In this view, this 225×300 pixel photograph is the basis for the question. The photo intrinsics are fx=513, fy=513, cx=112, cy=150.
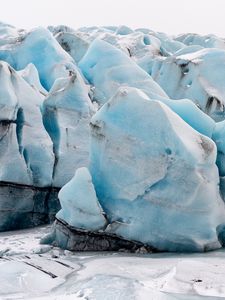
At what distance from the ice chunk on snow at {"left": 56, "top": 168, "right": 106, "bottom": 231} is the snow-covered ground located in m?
0.37

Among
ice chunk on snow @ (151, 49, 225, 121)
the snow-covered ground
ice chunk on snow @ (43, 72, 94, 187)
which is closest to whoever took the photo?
the snow-covered ground

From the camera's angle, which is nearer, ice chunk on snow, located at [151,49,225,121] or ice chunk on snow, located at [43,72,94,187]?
ice chunk on snow, located at [43,72,94,187]

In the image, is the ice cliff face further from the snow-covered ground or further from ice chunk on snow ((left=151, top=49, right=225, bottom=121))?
ice chunk on snow ((left=151, top=49, right=225, bottom=121))

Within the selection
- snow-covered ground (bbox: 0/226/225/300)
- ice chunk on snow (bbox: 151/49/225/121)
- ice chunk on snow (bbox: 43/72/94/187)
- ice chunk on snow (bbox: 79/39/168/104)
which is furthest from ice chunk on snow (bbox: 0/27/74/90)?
snow-covered ground (bbox: 0/226/225/300)

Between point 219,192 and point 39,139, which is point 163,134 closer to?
point 219,192

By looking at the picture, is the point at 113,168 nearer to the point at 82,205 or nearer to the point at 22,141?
the point at 82,205

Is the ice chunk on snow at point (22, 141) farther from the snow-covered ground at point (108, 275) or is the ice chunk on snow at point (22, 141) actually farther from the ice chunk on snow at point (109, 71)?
the ice chunk on snow at point (109, 71)

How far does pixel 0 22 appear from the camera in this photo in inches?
898

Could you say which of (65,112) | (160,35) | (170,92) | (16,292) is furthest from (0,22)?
(16,292)

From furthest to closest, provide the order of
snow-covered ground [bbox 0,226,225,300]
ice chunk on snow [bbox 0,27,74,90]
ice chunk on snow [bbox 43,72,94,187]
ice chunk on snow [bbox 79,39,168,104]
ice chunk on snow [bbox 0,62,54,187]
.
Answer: ice chunk on snow [bbox 0,27,74,90]
ice chunk on snow [bbox 79,39,168,104]
ice chunk on snow [bbox 43,72,94,187]
ice chunk on snow [bbox 0,62,54,187]
snow-covered ground [bbox 0,226,225,300]

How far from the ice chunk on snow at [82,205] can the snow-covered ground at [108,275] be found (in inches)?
14.7

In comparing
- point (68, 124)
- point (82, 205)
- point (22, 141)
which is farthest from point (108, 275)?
point (68, 124)

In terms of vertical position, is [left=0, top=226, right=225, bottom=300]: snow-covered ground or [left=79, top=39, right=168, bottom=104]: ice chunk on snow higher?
[left=79, top=39, right=168, bottom=104]: ice chunk on snow

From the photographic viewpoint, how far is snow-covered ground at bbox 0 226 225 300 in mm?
4031
